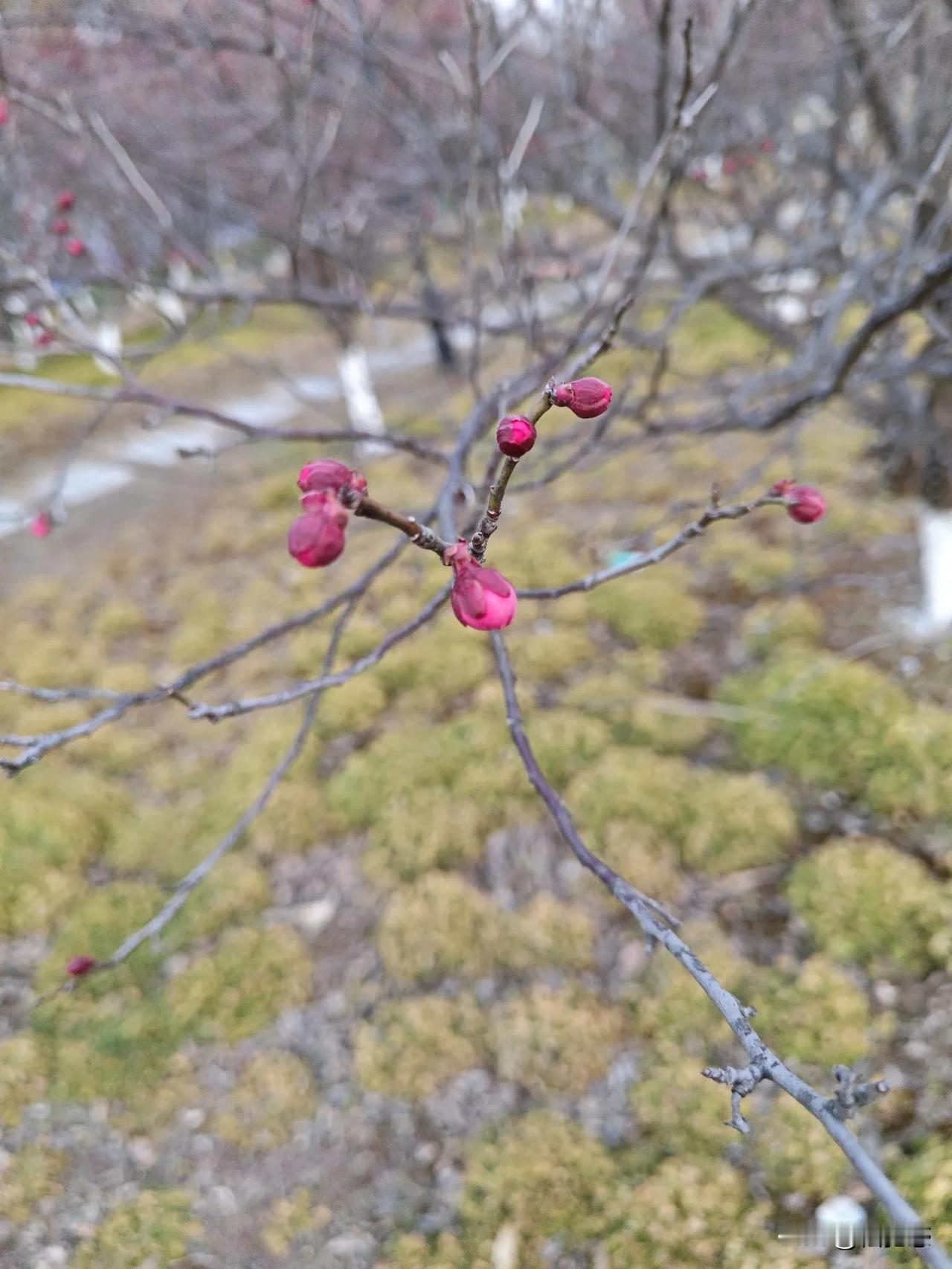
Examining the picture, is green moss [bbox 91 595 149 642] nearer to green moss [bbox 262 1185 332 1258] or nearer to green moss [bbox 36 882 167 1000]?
green moss [bbox 36 882 167 1000]

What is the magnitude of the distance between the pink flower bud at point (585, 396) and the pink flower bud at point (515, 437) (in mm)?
46

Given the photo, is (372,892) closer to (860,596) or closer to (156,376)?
(860,596)

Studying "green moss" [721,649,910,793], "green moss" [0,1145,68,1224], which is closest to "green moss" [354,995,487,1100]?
"green moss" [0,1145,68,1224]

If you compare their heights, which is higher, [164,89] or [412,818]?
[164,89]

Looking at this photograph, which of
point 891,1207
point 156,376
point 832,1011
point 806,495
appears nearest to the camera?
point 891,1207

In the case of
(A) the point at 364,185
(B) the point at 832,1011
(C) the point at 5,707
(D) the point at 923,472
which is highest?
(A) the point at 364,185

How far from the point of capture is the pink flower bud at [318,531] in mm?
677

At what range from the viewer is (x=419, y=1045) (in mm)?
2383

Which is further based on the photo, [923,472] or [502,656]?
[923,472]

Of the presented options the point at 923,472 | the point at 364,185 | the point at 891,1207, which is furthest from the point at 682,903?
A: the point at 364,185

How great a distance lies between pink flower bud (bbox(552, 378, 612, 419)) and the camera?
790mm

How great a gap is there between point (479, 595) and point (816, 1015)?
198 cm

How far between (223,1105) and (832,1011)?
1694 millimetres

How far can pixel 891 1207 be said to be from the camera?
2.29 ft
